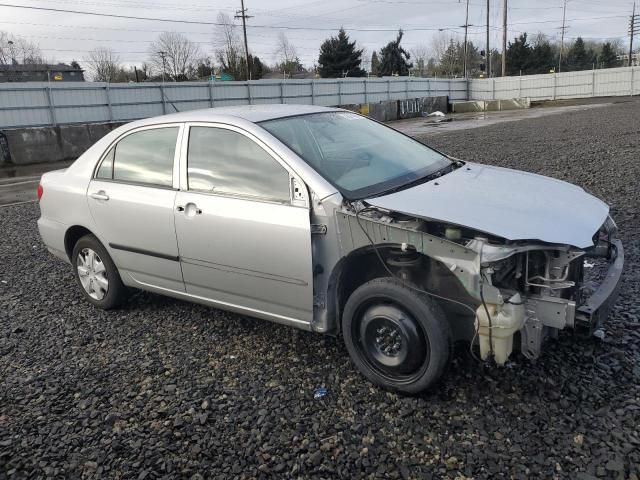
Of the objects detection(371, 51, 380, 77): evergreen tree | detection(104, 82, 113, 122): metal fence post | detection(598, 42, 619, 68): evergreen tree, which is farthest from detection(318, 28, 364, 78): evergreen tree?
detection(104, 82, 113, 122): metal fence post

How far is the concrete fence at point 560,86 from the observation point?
41.6 meters

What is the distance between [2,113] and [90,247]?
656 inches

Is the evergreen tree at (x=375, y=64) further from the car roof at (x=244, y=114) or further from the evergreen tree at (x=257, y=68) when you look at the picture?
the car roof at (x=244, y=114)

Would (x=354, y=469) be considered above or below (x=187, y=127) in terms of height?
below

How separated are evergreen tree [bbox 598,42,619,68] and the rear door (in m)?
83.3

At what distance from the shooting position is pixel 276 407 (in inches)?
126

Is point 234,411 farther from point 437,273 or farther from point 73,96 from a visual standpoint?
point 73,96

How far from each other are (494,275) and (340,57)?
6403 cm

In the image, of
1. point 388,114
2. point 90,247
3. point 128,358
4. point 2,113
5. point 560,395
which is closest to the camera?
point 560,395

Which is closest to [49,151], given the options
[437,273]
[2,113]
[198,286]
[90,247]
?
[2,113]

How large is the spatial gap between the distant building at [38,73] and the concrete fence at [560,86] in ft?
117

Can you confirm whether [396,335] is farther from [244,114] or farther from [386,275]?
[244,114]

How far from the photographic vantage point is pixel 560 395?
10.1 ft

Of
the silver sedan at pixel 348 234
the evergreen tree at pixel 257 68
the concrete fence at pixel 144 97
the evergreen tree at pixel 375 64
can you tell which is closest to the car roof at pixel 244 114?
the silver sedan at pixel 348 234
